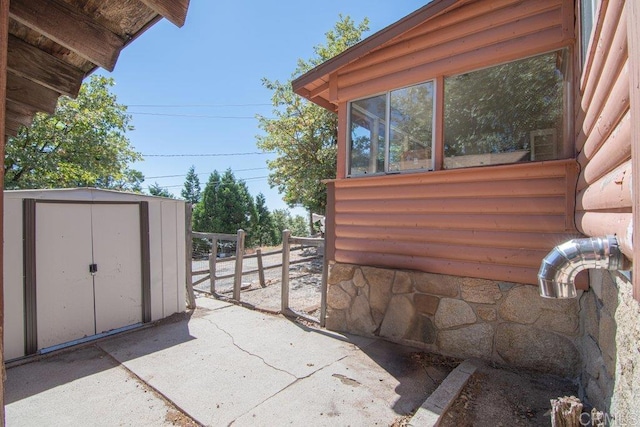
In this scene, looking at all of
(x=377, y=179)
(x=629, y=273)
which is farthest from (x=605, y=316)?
(x=377, y=179)

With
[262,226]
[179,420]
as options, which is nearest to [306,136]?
[179,420]

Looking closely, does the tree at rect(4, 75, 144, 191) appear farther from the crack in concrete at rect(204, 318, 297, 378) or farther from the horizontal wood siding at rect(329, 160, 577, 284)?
the horizontal wood siding at rect(329, 160, 577, 284)

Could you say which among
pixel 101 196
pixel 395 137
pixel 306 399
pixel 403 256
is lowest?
pixel 306 399

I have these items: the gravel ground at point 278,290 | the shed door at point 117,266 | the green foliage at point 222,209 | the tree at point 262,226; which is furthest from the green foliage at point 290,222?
the shed door at point 117,266

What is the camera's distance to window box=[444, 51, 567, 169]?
310 centimetres

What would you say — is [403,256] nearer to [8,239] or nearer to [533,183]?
[533,183]

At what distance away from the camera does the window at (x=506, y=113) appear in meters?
3.10

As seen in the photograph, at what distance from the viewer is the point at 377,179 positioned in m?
4.25

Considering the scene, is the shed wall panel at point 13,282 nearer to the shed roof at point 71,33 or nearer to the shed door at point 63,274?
the shed door at point 63,274

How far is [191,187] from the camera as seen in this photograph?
34.8m

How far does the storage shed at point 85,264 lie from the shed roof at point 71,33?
3.07 metres

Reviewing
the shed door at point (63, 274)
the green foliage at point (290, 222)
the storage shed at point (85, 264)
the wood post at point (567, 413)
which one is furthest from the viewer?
the green foliage at point (290, 222)

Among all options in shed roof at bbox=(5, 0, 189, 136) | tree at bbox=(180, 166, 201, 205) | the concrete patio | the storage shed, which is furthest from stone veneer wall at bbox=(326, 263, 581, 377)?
tree at bbox=(180, 166, 201, 205)

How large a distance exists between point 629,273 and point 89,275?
18.4 feet
